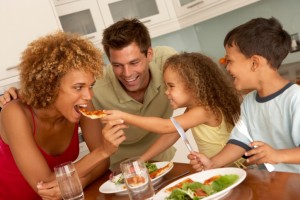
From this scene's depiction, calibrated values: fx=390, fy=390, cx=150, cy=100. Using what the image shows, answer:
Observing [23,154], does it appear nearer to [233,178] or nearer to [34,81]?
[34,81]

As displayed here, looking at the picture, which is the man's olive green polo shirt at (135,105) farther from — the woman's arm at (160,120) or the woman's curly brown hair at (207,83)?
the woman's arm at (160,120)

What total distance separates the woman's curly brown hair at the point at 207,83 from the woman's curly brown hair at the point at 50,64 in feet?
1.24

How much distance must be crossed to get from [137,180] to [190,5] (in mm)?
2520

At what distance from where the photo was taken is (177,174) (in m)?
1.31

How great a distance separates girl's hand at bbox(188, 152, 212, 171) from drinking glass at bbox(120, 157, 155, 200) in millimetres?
→ 224

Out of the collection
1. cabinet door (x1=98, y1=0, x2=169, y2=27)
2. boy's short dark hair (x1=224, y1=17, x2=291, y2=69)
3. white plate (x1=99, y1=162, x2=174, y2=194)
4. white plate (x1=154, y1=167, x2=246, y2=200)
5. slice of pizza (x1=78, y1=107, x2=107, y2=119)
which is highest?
cabinet door (x1=98, y1=0, x2=169, y2=27)

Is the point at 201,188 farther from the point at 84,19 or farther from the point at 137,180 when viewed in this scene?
the point at 84,19

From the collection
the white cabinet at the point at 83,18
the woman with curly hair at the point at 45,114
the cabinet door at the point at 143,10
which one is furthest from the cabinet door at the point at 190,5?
the woman with curly hair at the point at 45,114

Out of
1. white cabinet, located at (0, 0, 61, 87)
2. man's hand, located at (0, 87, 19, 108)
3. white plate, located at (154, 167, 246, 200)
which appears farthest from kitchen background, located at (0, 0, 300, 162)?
white plate, located at (154, 167, 246, 200)

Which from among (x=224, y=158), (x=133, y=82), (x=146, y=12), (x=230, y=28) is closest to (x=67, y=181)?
(x=224, y=158)

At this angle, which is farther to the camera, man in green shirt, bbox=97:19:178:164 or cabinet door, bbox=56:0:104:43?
cabinet door, bbox=56:0:104:43

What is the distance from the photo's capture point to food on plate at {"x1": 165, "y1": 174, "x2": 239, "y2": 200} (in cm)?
102

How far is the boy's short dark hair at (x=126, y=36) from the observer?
75.4 inches

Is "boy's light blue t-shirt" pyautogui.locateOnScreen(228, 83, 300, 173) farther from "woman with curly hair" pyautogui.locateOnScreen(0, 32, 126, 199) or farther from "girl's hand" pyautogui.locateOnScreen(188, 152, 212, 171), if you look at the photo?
"woman with curly hair" pyautogui.locateOnScreen(0, 32, 126, 199)
